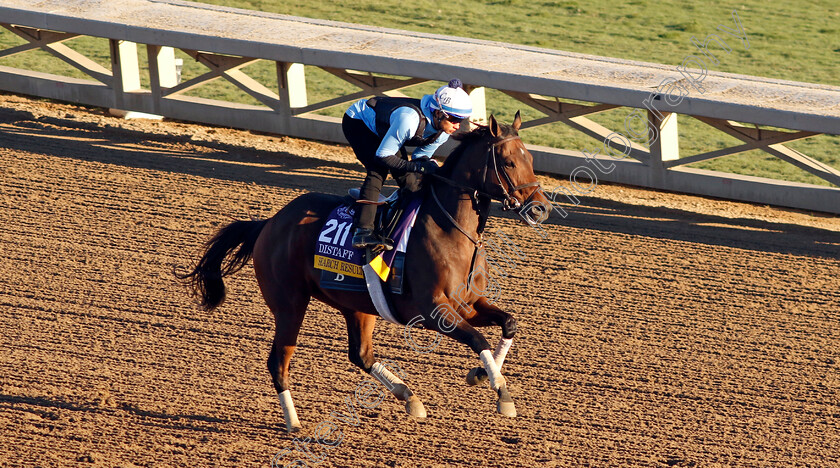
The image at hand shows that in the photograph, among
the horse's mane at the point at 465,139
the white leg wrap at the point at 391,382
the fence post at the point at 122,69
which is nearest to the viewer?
the horse's mane at the point at 465,139

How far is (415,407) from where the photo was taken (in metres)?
5.49

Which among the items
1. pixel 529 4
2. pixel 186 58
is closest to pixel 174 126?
pixel 186 58

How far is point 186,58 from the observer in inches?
559

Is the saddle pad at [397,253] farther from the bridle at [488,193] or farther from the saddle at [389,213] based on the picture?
the bridle at [488,193]

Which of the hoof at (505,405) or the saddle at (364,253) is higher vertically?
the saddle at (364,253)

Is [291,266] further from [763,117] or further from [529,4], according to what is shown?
[529,4]

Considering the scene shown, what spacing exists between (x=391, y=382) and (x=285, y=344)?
653mm

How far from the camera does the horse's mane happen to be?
5192mm

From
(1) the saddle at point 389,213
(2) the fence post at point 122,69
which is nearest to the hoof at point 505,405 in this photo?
(1) the saddle at point 389,213

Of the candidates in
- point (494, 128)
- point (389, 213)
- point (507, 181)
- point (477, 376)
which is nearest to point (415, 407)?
point (477, 376)

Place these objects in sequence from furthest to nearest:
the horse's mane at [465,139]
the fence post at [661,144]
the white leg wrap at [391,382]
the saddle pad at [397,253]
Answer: the fence post at [661,144] < the white leg wrap at [391,382] < the saddle pad at [397,253] < the horse's mane at [465,139]

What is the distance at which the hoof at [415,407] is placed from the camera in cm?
549

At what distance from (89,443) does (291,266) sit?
1472 millimetres

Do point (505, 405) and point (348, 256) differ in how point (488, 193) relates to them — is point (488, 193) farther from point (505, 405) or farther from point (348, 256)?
point (505, 405)
